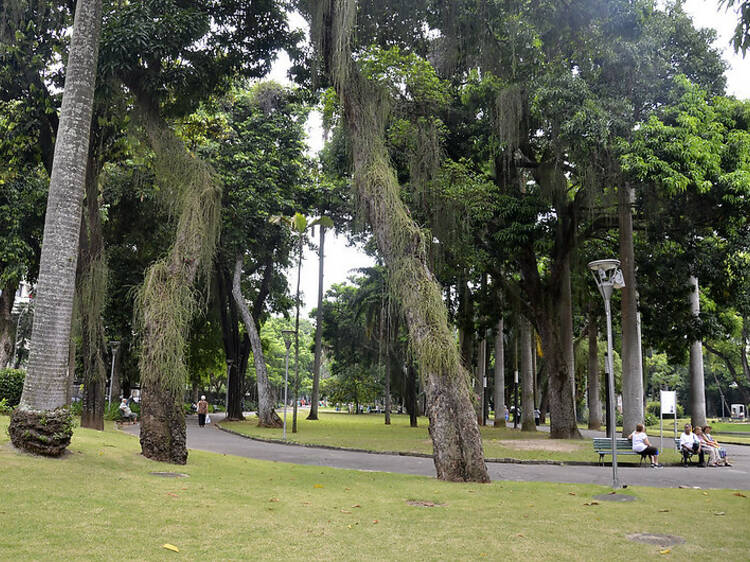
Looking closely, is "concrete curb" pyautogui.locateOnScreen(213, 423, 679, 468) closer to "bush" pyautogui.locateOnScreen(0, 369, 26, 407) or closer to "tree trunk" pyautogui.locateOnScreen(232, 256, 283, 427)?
Answer: "tree trunk" pyautogui.locateOnScreen(232, 256, 283, 427)

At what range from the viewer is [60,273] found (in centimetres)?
905

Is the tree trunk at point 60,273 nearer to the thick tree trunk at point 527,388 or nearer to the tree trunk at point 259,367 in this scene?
the tree trunk at point 259,367

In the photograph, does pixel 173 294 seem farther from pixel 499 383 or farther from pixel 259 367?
pixel 499 383

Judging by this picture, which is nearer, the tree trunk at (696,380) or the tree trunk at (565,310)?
the tree trunk at (565,310)

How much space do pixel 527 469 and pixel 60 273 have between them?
1015cm

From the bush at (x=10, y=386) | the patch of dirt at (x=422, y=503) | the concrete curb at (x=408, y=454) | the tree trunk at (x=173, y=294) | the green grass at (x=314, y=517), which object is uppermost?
the tree trunk at (x=173, y=294)

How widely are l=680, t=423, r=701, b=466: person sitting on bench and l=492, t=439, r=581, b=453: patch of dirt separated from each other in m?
2.91

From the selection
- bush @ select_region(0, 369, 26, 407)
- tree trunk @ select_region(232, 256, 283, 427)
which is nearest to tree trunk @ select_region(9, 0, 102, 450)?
bush @ select_region(0, 369, 26, 407)

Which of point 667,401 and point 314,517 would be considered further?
point 667,401

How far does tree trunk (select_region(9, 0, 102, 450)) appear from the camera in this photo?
868 cm

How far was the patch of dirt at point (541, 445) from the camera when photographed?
17.5 metres

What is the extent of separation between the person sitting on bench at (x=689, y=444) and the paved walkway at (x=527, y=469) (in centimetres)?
60

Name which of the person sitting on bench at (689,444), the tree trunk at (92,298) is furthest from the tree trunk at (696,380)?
the tree trunk at (92,298)

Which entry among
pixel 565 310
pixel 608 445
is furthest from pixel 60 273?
pixel 565 310
